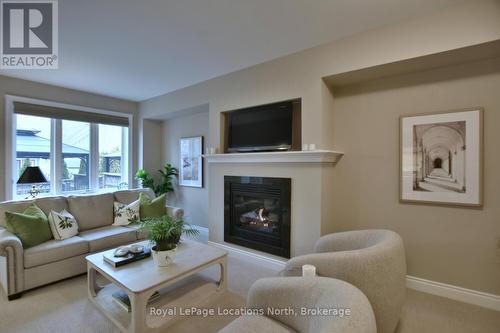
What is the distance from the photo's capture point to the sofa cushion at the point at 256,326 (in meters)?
1.35

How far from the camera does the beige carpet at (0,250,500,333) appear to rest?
6.33 ft

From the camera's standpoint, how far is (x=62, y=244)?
264 cm

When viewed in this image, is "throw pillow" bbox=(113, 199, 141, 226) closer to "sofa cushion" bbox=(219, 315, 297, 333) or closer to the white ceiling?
the white ceiling

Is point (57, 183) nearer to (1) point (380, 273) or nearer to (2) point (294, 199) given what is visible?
(2) point (294, 199)

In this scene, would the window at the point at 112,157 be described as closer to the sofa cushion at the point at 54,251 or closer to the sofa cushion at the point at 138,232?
the sofa cushion at the point at 138,232

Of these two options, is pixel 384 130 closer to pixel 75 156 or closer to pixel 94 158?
pixel 94 158

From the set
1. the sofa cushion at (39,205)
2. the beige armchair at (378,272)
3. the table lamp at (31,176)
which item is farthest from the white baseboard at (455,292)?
the table lamp at (31,176)

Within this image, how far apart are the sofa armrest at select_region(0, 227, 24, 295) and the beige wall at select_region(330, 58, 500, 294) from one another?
343 centimetres

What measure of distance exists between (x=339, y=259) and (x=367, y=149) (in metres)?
1.62

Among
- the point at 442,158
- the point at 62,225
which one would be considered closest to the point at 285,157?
the point at 442,158

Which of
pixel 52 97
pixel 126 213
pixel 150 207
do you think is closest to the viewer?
pixel 126 213

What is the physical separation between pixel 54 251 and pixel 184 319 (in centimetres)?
167

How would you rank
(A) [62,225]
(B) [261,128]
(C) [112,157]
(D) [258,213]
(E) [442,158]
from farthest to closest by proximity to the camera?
1. (C) [112,157]
2. (D) [258,213]
3. (B) [261,128]
4. (A) [62,225]
5. (E) [442,158]

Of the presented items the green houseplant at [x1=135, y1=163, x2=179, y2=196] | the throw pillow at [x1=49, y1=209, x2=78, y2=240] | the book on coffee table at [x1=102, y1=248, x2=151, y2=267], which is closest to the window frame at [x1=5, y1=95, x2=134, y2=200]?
the green houseplant at [x1=135, y1=163, x2=179, y2=196]
